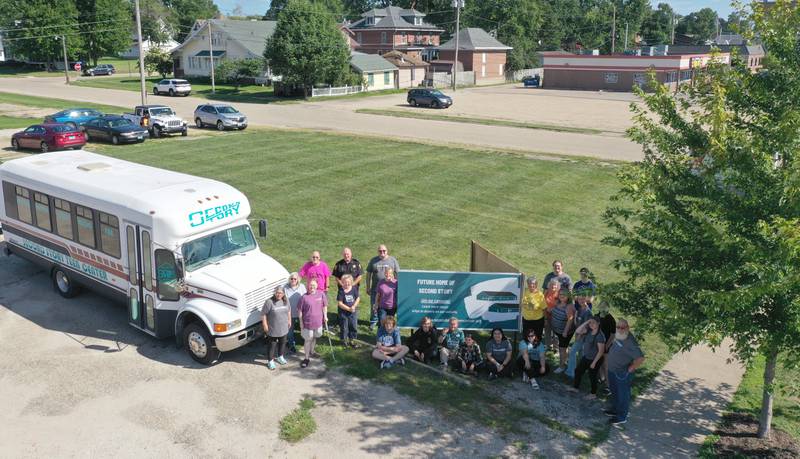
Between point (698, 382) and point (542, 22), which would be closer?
point (698, 382)

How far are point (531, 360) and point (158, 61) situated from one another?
8148 centimetres

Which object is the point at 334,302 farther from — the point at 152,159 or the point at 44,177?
the point at 152,159

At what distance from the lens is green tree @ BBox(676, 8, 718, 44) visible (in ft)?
583

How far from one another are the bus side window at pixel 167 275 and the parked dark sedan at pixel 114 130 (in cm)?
2521

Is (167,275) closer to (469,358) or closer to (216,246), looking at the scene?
(216,246)

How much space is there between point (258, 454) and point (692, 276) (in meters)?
6.48

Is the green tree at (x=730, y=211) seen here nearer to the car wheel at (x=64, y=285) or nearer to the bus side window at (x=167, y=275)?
the bus side window at (x=167, y=275)

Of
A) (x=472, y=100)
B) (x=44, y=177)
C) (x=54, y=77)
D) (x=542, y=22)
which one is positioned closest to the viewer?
(x=44, y=177)

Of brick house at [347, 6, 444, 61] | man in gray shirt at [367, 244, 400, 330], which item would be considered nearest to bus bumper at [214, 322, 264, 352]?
man in gray shirt at [367, 244, 400, 330]

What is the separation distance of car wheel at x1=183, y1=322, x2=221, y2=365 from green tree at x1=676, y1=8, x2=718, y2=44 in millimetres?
190143

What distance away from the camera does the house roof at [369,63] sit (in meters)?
69.2

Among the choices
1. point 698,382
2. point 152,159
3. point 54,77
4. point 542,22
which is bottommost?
point 698,382

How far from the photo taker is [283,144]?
34.2 metres

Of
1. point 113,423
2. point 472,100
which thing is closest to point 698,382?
point 113,423
